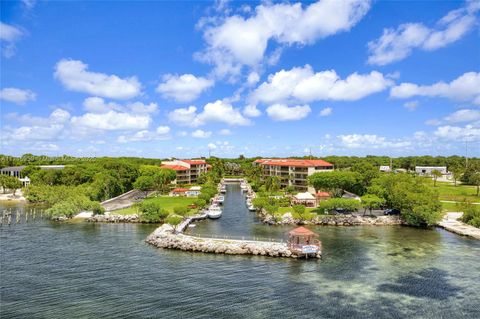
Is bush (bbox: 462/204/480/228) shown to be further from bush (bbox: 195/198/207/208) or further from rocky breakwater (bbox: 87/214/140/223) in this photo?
rocky breakwater (bbox: 87/214/140/223)

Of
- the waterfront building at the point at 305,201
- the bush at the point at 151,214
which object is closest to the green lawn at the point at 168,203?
the bush at the point at 151,214

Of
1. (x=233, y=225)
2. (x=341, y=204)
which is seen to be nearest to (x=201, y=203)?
(x=233, y=225)

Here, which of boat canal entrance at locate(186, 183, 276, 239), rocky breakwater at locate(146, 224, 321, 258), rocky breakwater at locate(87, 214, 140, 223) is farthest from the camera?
rocky breakwater at locate(87, 214, 140, 223)

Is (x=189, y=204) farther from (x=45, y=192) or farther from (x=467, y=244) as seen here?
(x=467, y=244)

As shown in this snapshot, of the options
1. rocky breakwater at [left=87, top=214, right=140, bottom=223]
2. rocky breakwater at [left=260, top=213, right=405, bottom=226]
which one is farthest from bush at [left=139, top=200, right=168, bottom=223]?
rocky breakwater at [left=260, top=213, right=405, bottom=226]

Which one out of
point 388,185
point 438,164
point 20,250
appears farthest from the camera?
point 438,164

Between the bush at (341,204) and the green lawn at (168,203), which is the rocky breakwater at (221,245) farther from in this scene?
the bush at (341,204)

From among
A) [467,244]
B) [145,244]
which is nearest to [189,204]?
[145,244]
